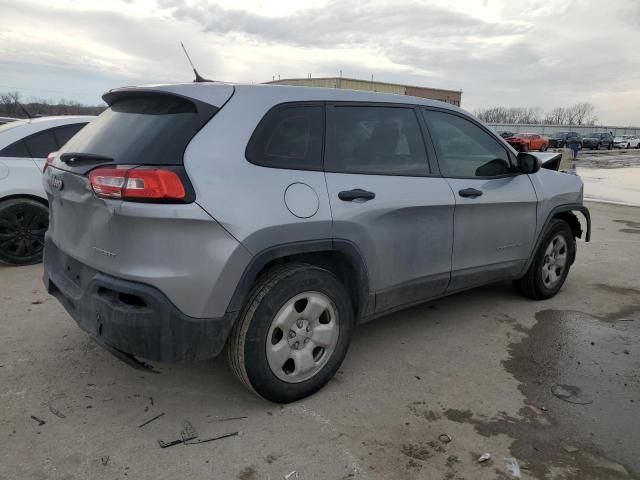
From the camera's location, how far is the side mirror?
14.1 ft

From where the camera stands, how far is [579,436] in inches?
112

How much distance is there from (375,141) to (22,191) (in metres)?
4.28

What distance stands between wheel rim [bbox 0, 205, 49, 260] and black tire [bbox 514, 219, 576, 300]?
203 inches

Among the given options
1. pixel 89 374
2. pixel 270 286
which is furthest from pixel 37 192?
pixel 270 286

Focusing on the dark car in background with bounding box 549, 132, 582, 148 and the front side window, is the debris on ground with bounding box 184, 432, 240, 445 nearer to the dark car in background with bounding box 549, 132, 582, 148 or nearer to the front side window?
the front side window

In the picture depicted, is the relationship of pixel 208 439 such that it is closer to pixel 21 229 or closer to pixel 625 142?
pixel 21 229

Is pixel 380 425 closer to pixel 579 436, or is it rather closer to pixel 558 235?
pixel 579 436

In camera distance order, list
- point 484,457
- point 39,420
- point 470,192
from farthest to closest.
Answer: point 470,192
point 39,420
point 484,457

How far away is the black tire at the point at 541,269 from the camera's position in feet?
15.7

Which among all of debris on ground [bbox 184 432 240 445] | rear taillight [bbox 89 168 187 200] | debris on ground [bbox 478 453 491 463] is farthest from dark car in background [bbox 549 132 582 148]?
rear taillight [bbox 89 168 187 200]

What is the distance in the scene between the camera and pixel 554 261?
→ 16.4ft

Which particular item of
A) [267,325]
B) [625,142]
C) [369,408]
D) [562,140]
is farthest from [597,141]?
[267,325]

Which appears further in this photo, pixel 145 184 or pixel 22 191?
pixel 22 191

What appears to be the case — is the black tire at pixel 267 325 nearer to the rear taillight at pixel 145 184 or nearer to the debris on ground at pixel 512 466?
the rear taillight at pixel 145 184
